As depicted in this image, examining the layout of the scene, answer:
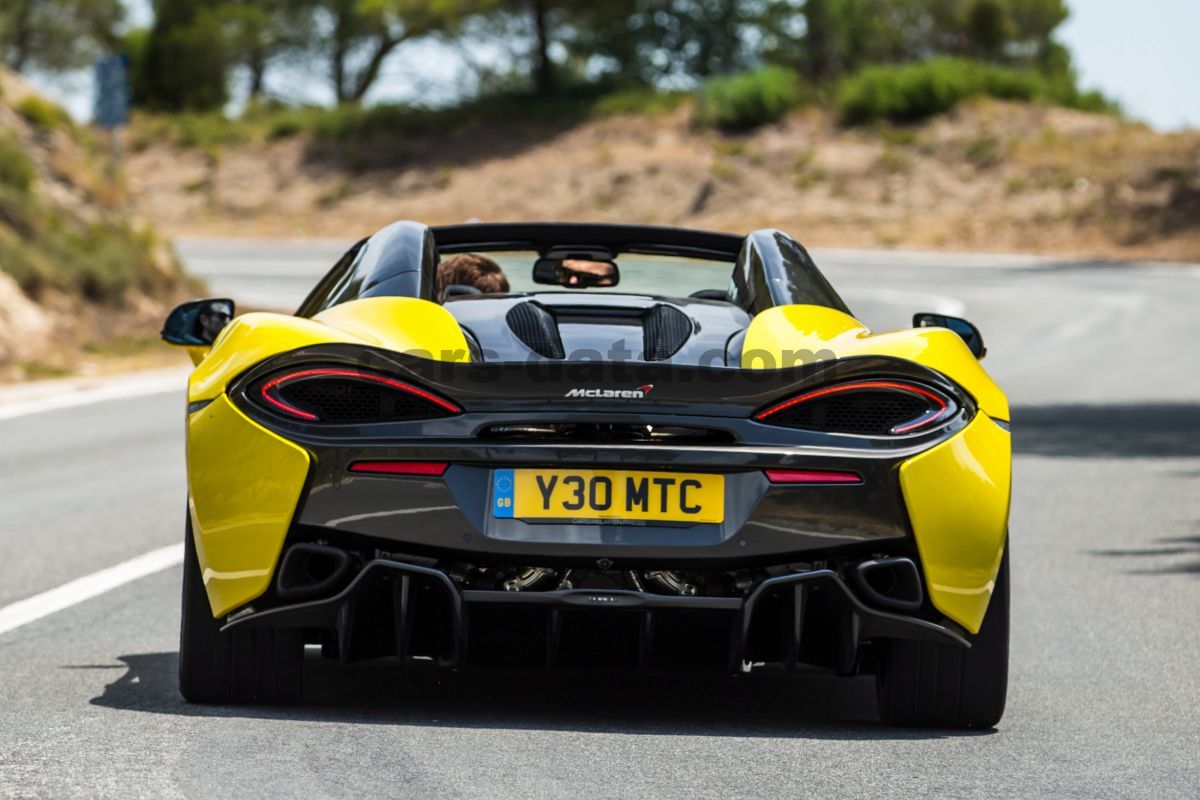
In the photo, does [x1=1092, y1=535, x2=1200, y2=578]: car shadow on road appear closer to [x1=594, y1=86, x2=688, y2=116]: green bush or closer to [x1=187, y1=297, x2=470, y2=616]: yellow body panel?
[x1=187, y1=297, x2=470, y2=616]: yellow body panel

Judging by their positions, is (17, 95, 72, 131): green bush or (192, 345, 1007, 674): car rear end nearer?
(192, 345, 1007, 674): car rear end

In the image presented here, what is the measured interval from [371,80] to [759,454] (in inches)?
2704

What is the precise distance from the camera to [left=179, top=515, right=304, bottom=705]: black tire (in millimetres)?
4977

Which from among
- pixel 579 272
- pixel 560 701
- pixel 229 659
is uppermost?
pixel 579 272

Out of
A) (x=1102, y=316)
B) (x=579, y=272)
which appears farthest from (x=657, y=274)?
(x=1102, y=316)

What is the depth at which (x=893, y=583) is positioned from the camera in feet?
15.7

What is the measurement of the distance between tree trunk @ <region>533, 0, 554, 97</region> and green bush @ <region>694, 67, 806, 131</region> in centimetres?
670

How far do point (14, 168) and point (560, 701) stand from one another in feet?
69.8

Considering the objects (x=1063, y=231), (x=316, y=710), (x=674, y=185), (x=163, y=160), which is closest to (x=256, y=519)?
(x=316, y=710)

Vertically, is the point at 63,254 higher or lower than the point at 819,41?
lower

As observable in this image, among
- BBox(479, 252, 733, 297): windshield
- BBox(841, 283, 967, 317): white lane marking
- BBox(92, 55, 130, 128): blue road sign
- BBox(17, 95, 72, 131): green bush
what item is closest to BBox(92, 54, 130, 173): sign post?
BBox(92, 55, 130, 128): blue road sign

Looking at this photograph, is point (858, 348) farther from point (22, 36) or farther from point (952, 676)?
point (22, 36)

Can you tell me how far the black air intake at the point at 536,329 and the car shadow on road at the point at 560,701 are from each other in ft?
3.03

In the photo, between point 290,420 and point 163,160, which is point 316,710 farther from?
point 163,160
